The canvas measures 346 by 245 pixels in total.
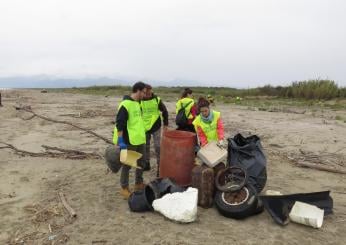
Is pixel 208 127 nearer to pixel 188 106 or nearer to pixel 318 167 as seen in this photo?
pixel 188 106

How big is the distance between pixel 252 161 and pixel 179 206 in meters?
1.37

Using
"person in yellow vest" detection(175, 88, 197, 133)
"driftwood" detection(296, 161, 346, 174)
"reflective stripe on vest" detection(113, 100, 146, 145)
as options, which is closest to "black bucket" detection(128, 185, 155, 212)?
"reflective stripe on vest" detection(113, 100, 146, 145)

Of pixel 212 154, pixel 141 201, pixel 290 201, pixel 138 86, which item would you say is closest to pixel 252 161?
pixel 212 154

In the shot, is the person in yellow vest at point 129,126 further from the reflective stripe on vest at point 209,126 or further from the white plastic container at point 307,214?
the white plastic container at point 307,214

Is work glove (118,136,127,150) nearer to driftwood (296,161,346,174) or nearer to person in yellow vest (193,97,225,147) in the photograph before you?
person in yellow vest (193,97,225,147)

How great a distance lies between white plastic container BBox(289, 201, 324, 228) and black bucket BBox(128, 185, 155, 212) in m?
1.76

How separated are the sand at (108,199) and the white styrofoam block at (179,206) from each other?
0.10 meters

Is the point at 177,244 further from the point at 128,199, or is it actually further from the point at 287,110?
the point at 287,110

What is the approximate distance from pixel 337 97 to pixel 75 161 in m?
18.0

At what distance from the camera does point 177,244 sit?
4.80 meters

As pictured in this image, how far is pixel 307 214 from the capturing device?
541cm

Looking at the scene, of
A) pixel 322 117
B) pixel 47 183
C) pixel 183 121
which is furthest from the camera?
pixel 322 117

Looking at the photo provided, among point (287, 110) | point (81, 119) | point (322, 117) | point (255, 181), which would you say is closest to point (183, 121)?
point (255, 181)

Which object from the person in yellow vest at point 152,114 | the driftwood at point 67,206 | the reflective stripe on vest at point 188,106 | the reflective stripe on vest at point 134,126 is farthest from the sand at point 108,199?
the reflective stripe on vest at point 188,106
